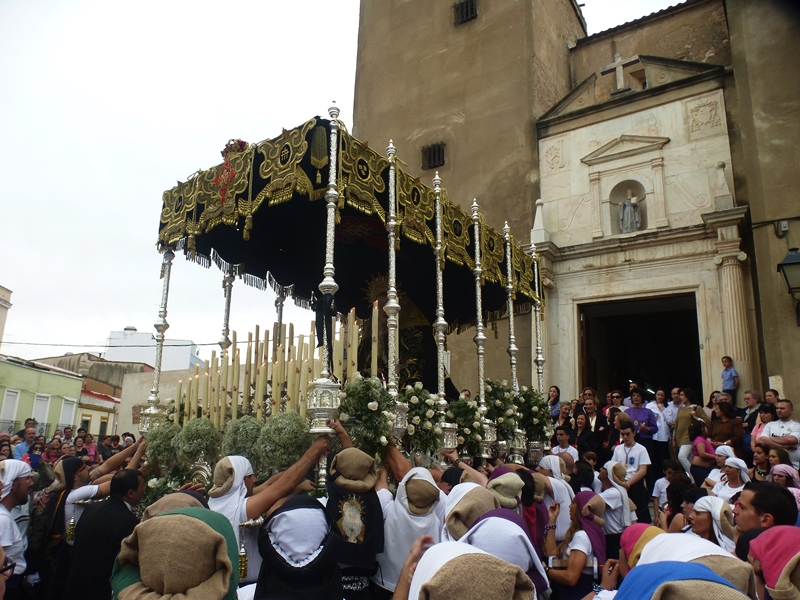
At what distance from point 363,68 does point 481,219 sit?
9.84m

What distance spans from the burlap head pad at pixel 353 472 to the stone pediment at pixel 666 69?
11.7 metres

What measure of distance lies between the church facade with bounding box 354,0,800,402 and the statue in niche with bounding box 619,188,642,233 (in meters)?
0.03

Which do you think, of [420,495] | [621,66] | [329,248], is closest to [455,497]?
[420,495]

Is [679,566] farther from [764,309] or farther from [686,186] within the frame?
[686,186]

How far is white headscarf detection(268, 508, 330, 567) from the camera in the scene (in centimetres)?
262

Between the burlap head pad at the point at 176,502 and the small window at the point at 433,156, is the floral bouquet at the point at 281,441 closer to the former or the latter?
the burlap head pad at the point at 176,502

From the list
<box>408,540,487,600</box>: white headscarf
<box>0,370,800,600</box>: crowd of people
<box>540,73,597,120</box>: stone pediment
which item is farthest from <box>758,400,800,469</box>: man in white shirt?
<box>540,73,597,120</box>: stone pediment

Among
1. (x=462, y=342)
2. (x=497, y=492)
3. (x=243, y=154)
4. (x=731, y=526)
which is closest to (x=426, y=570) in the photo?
(x=497, y=492)

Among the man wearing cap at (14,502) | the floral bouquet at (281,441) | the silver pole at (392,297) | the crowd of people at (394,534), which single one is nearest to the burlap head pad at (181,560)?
the crowd of people at (394,534)

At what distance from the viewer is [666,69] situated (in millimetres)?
12672

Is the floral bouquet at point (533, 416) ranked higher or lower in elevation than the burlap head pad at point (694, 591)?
higher

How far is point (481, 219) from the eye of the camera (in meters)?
8.45

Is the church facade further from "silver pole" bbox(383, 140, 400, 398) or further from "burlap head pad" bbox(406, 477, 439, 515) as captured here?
"burlap head pad" bbox(406, 477, 439, 515)

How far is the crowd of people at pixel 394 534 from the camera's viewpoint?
216 cm
